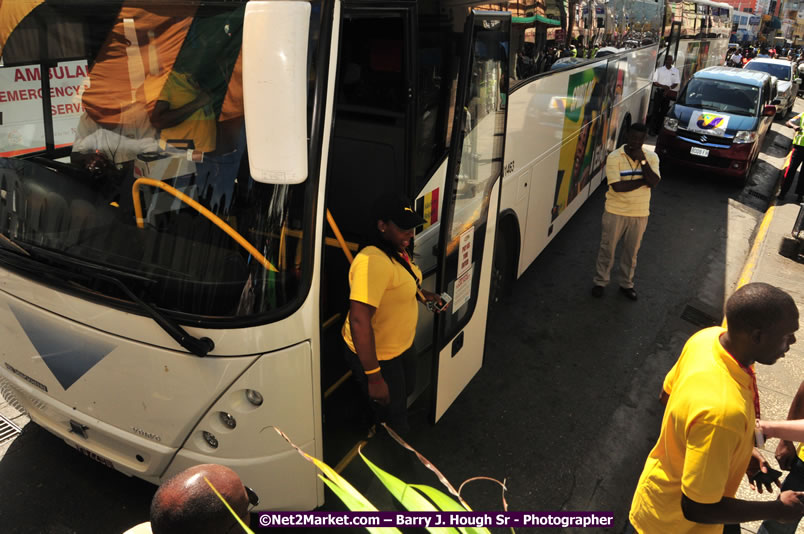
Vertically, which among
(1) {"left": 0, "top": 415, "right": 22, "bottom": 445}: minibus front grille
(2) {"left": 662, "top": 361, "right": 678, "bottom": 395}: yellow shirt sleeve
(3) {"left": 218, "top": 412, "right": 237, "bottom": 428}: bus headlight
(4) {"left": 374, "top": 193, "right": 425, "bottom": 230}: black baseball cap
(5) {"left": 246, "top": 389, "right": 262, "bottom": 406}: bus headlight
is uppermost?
(4) {"left": 374, "top": 193, "right": 425, "bottom": 230}: black baseball cap

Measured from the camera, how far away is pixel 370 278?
9.65 feet

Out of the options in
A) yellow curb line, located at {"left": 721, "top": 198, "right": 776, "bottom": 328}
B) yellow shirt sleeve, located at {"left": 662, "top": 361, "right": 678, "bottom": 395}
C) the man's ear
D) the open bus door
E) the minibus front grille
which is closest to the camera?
the man's ear

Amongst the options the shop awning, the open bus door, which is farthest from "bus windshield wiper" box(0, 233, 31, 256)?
the shop awning

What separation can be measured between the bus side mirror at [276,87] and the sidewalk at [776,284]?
3.56m

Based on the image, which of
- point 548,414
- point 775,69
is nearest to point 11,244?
point 548,414

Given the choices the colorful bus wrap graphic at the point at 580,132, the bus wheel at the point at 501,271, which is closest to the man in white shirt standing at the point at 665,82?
the colorful bus wrap graphic at the point at 580,132

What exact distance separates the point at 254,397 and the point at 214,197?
0.96 m

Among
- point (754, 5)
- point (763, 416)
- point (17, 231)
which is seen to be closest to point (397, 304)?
point (17, 231)

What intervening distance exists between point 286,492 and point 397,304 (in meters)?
1.14

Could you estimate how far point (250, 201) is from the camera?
2.54m

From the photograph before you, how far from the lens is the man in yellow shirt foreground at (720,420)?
1975mm

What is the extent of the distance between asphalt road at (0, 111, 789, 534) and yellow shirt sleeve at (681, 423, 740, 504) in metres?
1.79

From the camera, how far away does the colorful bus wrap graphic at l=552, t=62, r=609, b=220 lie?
6.63m

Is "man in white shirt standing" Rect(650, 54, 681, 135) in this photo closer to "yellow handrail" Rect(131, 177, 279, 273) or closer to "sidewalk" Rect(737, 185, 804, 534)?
"sidewalk" Rect(737, 185, 804, 534)
